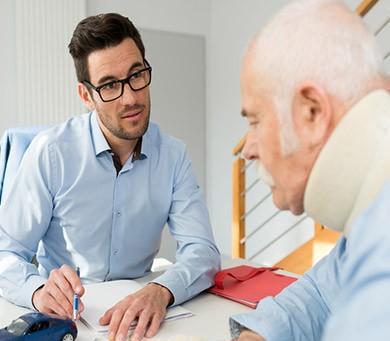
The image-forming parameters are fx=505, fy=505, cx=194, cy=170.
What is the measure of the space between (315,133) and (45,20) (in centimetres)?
341

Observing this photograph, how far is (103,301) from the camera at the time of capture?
1135 millimetres

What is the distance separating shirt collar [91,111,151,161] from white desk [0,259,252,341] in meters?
0.47

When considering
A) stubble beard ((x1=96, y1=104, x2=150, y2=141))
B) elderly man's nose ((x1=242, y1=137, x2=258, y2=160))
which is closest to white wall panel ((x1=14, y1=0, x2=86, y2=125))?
stubble beard ((x1=96, y1=104, x2=150, y2=141))

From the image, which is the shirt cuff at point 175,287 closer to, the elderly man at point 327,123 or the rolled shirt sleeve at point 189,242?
the rolled shirt sleeve at point 189,242

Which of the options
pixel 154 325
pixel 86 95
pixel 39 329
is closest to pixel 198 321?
pixel 154 325

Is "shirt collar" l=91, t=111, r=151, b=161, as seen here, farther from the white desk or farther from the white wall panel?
the white wall panel

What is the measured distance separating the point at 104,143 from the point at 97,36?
30 cm

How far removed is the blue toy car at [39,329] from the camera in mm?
845

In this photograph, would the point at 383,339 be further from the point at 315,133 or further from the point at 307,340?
the point at 307,340

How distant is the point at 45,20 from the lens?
3602mm

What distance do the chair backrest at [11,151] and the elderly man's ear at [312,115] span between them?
124 centimetres

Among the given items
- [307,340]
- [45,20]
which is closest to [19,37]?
[45,20]

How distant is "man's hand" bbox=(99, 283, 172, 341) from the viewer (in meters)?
0.97

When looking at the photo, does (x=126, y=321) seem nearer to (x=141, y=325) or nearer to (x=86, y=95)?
(x=141, y=325)
